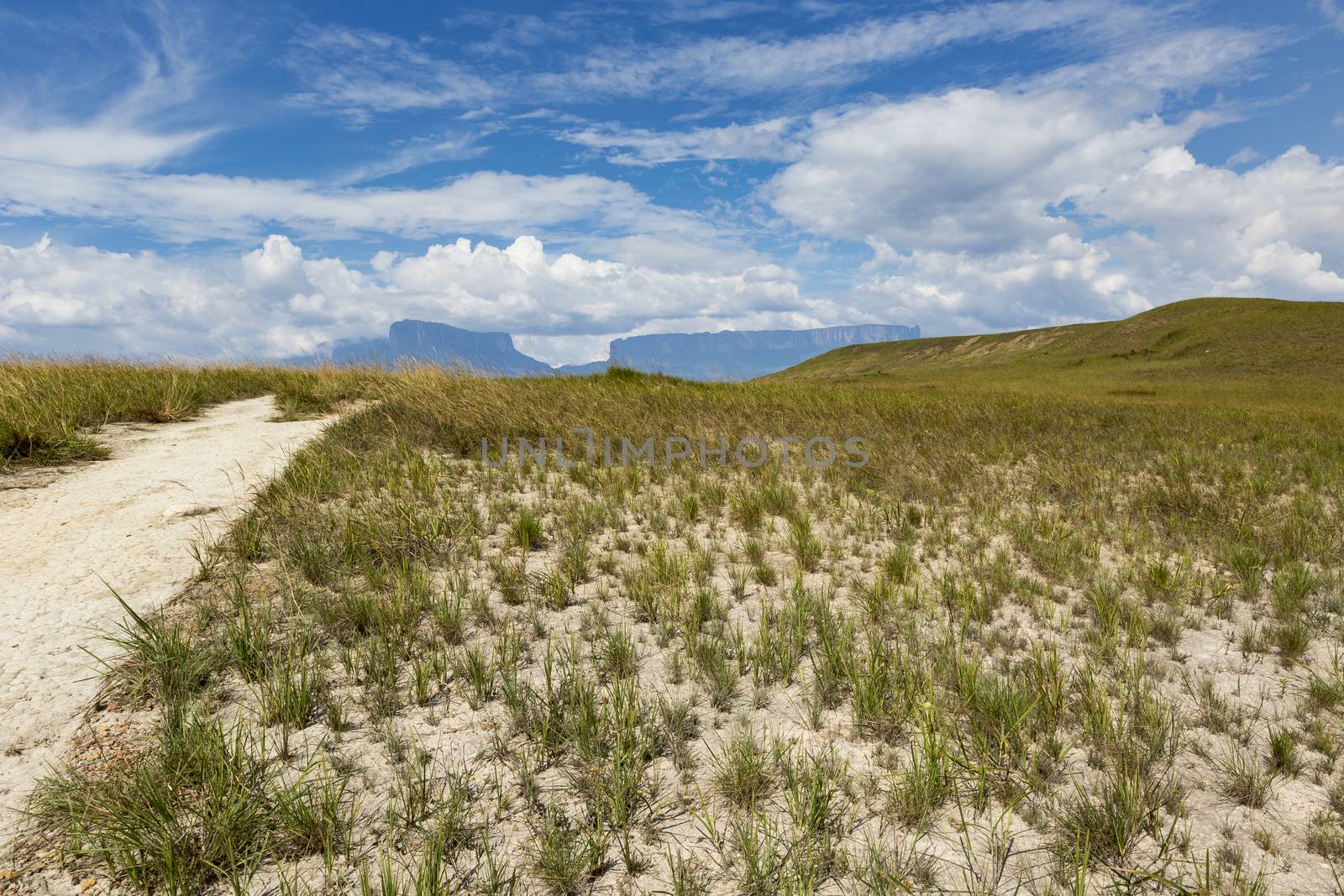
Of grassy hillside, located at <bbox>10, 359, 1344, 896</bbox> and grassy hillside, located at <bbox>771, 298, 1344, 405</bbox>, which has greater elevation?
grassy hillside, located at <bbox>771, 298, 1344, 405</bbox>

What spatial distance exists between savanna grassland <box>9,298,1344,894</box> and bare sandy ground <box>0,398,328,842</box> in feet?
0.74

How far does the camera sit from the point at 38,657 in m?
3.56

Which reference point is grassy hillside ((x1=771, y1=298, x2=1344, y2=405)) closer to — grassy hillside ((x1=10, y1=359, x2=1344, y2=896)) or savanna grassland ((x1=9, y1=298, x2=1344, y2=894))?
grassy hillside ((x1=10, y1=359, x2=1344, y2=896))

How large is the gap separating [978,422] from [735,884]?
13933mm

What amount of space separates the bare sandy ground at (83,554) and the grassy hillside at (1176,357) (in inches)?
1337

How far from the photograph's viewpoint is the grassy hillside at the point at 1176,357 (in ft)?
117

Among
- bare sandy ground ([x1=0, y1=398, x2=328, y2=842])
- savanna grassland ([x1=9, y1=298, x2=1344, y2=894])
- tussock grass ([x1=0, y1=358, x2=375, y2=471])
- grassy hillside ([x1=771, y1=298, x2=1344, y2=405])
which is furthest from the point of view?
grassy hillside ([x1=771, y1=298, x2=1344, y2=405])

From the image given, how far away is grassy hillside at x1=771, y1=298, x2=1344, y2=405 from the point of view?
3569 centimetres

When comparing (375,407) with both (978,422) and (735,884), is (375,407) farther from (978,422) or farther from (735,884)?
(978,422)

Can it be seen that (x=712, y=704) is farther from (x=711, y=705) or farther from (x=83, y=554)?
(x=83, y=554)

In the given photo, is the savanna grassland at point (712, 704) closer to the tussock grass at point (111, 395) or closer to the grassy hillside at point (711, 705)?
the grassy hillside at point (711, 705)

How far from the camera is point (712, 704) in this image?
3.44 m

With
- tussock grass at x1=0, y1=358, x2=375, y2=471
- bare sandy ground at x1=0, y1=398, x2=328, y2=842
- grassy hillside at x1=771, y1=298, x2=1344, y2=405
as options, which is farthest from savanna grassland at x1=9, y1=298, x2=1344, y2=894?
grassy hillside at x1=771, y1=298, x2=1344, y2=405

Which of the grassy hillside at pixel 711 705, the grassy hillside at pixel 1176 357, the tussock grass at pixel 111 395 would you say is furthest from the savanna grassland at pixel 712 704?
the grassy hillside at pixel 1176 357
